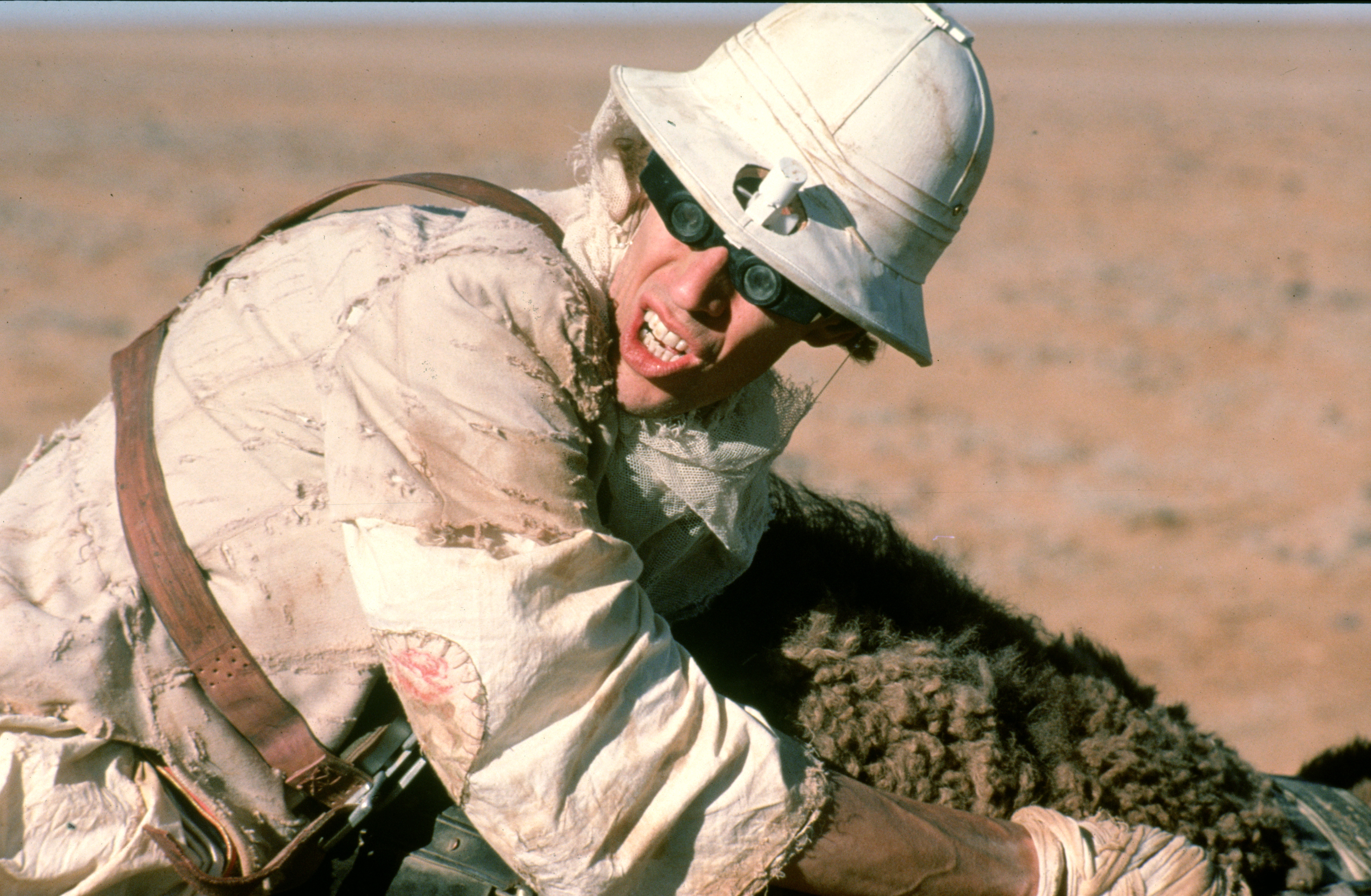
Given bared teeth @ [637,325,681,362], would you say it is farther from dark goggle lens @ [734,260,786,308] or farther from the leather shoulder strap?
the leather shoulder strap

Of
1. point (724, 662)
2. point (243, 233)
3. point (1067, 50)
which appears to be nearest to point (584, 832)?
point (724, 662)

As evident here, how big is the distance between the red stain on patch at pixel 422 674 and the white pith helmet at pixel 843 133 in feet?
2.86

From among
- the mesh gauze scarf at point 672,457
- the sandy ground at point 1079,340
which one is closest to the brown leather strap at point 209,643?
the mesh gauze scarf at point 672,457

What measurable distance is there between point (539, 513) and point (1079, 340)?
35.3 feet

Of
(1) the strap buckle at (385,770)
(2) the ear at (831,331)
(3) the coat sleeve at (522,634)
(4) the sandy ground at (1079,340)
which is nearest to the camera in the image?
(3) the coat sleeve at (522,634)

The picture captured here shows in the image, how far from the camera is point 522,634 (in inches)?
65.7

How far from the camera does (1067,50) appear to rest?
210 feet

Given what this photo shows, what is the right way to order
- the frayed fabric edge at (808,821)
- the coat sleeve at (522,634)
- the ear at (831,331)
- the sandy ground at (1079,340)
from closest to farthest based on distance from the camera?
1. the coat sleeve at (522,634)
2. the frayed fabric edge at (808,821)
3. the ear at (831,331)
4. the sandy ground at (1079,340)

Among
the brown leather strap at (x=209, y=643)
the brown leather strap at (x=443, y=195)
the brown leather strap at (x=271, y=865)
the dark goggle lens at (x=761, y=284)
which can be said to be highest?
the brown leather strap at (x=443, y=195)

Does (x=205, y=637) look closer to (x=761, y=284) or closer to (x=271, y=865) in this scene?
(x=271, y=865)

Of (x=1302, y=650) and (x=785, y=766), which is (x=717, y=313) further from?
(x=1302, y=650)

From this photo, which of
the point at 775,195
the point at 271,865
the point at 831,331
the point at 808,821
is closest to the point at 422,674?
the point at 271,865

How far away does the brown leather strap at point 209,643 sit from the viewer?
6.33 feet

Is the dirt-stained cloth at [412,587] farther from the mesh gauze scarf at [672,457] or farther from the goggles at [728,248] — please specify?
the goggles at [728,248]
